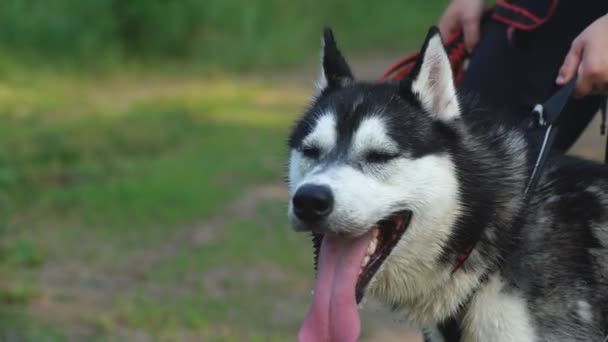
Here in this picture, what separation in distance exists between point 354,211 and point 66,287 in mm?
2861

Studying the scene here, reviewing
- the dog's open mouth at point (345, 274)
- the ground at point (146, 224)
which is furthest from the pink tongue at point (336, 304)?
the ground at point (146, 224)

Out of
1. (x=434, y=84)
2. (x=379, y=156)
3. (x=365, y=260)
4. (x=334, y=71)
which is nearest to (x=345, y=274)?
(x=365, y=260)

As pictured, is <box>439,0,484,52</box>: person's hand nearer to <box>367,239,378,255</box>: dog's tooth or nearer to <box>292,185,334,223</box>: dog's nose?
<box>367,239,378,255</box>: dog's tooth

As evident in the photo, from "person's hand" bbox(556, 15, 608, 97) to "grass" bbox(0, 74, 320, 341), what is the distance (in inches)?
81.3

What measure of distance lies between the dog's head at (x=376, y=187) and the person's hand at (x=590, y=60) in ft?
1.23

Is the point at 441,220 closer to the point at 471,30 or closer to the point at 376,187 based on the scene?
the point at 376,187

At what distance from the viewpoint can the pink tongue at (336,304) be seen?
262cm

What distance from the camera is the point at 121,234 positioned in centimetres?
590

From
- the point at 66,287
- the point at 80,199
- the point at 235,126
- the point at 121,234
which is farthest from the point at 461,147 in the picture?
the point at 235,126

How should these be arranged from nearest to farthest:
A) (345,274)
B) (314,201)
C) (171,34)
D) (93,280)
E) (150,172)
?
(314,201) → (345,274) → (93,280) → (150,172) → (171,34)

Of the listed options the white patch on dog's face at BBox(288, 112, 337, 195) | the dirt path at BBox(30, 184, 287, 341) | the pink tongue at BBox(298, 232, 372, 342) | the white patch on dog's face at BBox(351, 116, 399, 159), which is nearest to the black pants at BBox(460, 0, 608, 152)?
the white patch on dog's face at BBox(351, 116, 399, 159)

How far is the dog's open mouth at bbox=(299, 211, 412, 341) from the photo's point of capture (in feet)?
8.61

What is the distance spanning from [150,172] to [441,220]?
4.80 metres

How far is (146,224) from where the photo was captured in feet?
20.1
